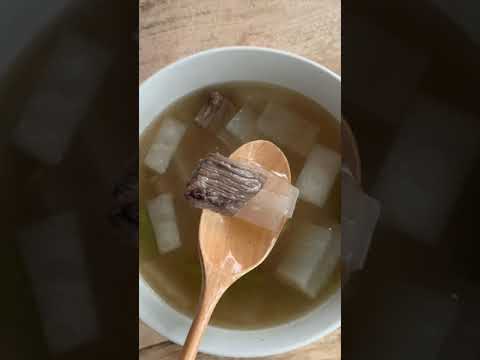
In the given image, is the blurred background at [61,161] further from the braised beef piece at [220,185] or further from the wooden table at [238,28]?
the wooden table at [238,28]

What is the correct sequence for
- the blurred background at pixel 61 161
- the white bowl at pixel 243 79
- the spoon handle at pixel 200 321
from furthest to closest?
the white bowl at pixel 243 79, the spoon handle at pixel 200 321, the blurred background at pixel 61 161

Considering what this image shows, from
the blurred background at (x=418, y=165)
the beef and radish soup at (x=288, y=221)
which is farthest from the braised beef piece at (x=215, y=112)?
the blurred background at (x=418, y=165)

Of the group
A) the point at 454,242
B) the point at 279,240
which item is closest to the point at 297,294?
the point at 279,240

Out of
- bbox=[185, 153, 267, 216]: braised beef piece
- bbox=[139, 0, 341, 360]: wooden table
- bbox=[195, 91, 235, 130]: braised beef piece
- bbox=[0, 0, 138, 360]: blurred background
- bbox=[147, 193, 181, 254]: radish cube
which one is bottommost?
bbox=[147, 193, 181, 254]: radish cube

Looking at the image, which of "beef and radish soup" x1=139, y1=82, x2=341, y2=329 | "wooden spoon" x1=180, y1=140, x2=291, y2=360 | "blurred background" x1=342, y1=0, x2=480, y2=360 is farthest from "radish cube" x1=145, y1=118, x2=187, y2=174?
"blurred background" x1=342, y1=0, x2=480, y2=360

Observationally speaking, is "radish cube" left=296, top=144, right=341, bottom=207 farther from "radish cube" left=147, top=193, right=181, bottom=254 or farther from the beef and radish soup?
"radish cube" left=147, top=193, right=181, bottom=254

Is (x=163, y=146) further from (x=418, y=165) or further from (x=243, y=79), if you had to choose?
(x=418, y=165)

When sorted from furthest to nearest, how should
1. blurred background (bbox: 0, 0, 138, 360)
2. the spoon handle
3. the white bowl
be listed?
the white bowl, the spoon handle, blurred background (bbox: 0, 0, 138, 360)

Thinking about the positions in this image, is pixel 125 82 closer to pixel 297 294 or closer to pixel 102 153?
pixel 102 153
